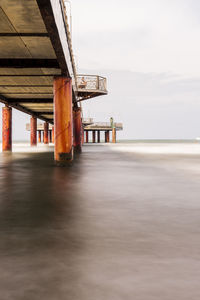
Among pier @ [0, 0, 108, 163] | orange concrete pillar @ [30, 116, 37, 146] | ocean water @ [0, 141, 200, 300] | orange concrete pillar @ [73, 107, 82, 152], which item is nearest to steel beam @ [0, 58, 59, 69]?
pier @ [0, 0, 108, 163]

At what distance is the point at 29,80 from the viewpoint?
19.2 meters

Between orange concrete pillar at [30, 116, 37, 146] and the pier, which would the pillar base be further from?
orange concrete pillar at [30, 116, 37, 146]

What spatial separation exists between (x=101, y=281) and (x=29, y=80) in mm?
17987

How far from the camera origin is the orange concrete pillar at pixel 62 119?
14664mm

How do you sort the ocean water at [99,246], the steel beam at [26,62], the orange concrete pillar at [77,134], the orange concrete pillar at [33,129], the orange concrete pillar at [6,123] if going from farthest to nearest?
1. the orange concrete pillar at [33,129]
2. the orange concrete pillar at [77,134]
3. the orange concrete pillar at [6,123]
4. the steel beam at [26,62]
5. the ocean water at [99,246]

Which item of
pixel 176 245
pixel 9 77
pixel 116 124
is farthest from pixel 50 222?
pixel 116 124

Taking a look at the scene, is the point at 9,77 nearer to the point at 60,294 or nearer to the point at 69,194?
the point at 69,194

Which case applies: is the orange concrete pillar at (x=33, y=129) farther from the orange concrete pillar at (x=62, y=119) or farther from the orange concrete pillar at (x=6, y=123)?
the orange concrete pillar at (x=62, y=119)

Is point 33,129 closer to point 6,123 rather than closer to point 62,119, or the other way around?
A: point 6,123

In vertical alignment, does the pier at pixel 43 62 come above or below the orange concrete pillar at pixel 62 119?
above

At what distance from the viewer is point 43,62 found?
45.2ft

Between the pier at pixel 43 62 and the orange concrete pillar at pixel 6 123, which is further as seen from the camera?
the orange concrete pillar at pixel 6 123

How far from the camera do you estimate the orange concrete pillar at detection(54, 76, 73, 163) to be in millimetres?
14664

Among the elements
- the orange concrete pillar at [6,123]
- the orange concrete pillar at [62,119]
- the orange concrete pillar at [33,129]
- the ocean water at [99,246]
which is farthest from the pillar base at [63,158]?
the orange concrete pillar at [33,129]
